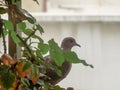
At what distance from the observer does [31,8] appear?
2959 millimetres

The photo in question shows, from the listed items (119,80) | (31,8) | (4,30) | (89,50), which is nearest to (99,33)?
(89,50)

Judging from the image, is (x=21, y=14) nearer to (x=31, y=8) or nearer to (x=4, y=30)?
(x=4, y=30)

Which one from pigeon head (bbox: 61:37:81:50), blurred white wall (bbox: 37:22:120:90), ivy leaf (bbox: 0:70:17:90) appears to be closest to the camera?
ivy leaf (bbox: 0:70:17:90)

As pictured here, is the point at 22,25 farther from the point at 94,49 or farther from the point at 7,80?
the point at 94,49

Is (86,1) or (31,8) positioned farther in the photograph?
(86,1)

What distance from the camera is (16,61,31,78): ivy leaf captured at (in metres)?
0.43

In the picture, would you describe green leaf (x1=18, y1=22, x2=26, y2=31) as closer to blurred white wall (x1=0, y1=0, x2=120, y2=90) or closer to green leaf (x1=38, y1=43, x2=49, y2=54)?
green leaf (x1=38, y1=43, x2=49, y2=54)

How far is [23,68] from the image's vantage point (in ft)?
1.42

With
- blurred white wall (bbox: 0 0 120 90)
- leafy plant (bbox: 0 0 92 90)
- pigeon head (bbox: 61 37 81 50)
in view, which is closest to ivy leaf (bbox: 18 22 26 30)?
leafy plant (bbox: 0 0 92 90)

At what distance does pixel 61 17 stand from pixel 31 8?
1.87 feet

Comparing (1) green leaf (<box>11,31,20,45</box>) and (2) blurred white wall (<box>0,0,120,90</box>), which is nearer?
(1) green leaf (<box>11,31,20,45</box>)

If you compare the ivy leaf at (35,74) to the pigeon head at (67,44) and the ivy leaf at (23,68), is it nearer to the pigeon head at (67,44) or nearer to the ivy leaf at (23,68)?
the ivy leaf at (23,68)

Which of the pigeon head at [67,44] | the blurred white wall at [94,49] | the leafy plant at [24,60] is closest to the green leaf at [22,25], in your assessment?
the leafy plant at [24,60]

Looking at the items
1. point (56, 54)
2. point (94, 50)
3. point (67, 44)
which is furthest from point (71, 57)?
point (94, 50)
